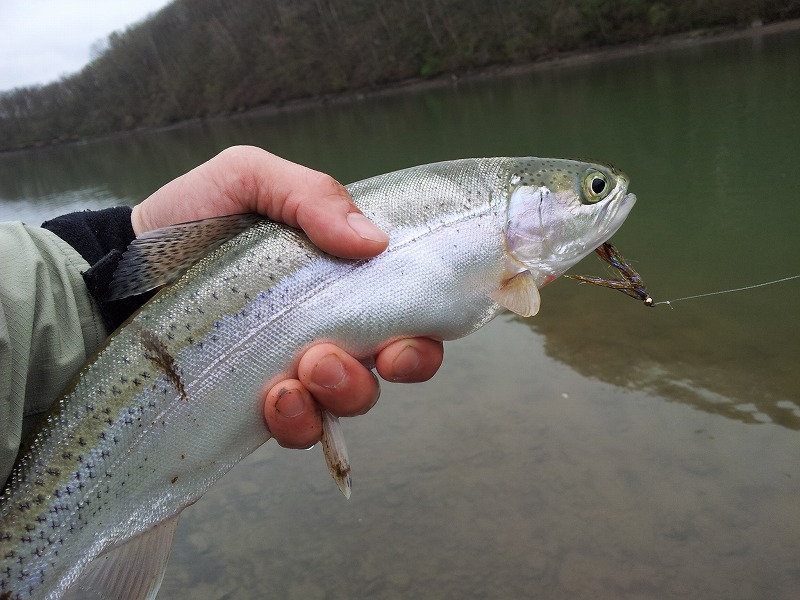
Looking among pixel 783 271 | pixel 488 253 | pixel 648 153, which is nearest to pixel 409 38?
pixel 648 153

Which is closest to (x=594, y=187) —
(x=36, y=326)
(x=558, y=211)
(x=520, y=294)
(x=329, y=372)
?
(x=558, y=211)

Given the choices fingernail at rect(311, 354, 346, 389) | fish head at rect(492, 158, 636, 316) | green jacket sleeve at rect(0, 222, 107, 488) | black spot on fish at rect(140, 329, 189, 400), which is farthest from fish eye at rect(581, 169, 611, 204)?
green jacket sleeve at rect(0, 222, 107, 488)

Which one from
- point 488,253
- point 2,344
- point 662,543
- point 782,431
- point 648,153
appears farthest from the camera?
point 648,153

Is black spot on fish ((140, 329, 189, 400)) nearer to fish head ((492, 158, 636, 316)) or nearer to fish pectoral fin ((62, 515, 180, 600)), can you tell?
fish pectoral fin ((62, 515, 180, 600))

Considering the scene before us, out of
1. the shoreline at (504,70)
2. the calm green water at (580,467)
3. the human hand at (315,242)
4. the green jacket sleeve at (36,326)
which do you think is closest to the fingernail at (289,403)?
the human hand at (315,242)

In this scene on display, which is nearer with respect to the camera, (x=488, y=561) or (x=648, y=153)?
(x=488, y=561)

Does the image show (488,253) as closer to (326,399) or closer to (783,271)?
(326,399)

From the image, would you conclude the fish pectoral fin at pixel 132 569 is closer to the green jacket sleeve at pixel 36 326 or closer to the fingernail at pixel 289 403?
the green jacket sleeve at pixel 36 326
